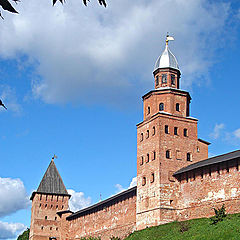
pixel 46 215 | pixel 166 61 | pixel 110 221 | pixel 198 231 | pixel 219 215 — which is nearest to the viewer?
pixel 198 231

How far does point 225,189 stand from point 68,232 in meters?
22.5

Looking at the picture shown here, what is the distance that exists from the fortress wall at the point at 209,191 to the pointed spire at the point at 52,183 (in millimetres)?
24346

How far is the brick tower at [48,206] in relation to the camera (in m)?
44.3

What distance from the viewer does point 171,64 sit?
30.0 meters

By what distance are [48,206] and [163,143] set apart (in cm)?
2354

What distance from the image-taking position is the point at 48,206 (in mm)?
45938

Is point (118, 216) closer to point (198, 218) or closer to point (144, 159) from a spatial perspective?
point (144, 159)

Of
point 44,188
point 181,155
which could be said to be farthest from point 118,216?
point 44,188

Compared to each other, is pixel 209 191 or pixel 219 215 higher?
pixel 209 191

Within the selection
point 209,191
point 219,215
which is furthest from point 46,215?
point 219,215

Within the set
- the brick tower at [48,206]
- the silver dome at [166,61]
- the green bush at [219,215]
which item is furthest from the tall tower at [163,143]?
the brick tower at [48,206]

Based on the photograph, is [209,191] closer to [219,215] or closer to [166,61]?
[219,215]

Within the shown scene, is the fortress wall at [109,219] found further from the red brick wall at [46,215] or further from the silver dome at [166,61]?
the silver dome at [166,61]

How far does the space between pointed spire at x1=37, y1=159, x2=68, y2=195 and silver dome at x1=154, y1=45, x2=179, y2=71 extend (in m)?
23.0
